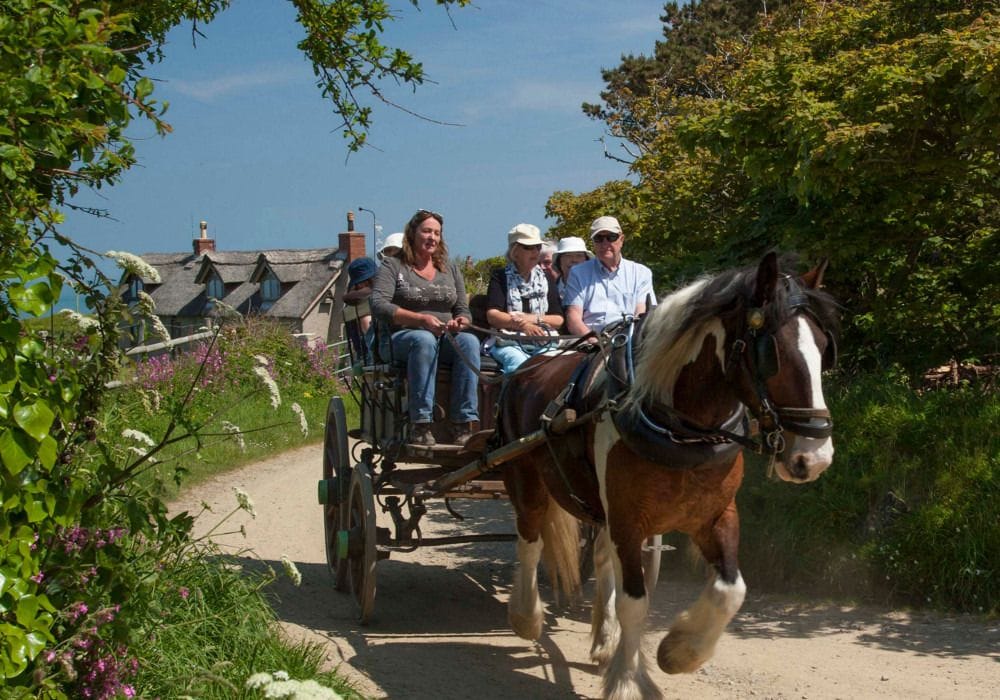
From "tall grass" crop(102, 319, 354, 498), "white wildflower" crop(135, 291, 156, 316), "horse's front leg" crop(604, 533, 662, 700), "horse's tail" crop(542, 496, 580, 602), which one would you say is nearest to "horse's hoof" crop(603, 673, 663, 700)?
"horse's front leg" crop(604, 533, 662, 700)

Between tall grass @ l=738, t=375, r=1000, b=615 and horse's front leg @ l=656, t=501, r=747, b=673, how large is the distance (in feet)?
9.71

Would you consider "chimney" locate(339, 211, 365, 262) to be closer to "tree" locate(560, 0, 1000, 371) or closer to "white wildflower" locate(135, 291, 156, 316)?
"tree" locate(560, 0, 1000, 371)

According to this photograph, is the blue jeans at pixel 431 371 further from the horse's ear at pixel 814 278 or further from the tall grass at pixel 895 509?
the tall grass at pixel 895 509

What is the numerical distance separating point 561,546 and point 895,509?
2.71 meters

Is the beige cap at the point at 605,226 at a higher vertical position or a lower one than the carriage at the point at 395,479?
higher

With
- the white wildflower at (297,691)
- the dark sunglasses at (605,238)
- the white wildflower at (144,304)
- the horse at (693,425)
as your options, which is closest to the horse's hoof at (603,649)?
the horse at (693,425)

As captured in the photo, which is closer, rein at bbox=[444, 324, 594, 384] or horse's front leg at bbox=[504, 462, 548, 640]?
rein at bbox=[444, 324, 594, 384]

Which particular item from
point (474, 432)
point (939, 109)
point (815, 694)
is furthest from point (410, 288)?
point (939, 109)

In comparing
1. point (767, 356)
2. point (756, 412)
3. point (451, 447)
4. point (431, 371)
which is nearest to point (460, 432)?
point (451, 447)

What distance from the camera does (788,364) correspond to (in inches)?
166

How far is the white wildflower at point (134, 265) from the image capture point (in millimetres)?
3766

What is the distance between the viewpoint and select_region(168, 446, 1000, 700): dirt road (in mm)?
5699

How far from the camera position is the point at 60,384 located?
3.38 metres

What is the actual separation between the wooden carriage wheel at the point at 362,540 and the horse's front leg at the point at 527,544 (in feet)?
2.96
